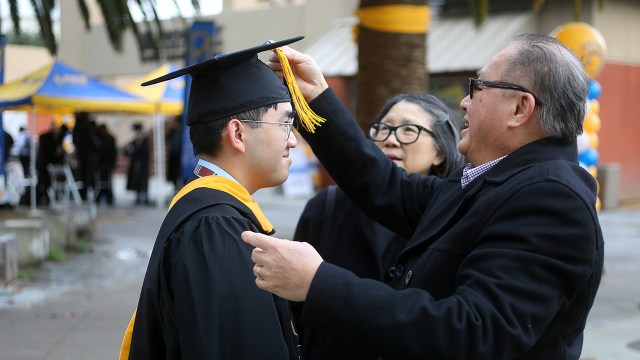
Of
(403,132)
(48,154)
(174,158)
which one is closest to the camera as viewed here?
(403,132)

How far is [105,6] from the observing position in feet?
20.4

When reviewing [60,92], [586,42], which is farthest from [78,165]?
[586,42]

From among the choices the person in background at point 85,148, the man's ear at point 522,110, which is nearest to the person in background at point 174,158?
the person in background at point 85,148

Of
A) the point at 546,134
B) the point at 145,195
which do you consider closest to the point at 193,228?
the point at 546,134

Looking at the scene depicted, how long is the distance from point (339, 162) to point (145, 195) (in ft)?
44.3

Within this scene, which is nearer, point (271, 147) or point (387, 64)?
point (271, 147)

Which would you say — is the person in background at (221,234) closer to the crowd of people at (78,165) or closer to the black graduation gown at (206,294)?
the black graduation gown at (206,294)

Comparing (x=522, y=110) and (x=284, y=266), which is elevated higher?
(x=522, y=110)

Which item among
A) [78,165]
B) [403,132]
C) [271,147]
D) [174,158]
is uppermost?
[271,147]

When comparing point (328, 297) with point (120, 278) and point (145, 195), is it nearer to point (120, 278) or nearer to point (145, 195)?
point (120, 278)

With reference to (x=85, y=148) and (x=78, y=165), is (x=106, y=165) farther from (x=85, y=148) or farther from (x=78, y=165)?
(x=85, y=148)

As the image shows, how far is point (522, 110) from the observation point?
A: 1.79m

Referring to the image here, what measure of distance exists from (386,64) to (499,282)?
372cm

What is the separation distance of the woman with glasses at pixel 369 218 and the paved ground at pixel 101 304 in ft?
9.60
